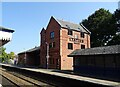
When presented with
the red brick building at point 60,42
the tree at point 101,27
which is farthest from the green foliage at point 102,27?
the red brick building at point 60,42

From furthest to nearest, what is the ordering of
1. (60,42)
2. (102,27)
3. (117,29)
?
(102,27) < (117,29) < (60,42)

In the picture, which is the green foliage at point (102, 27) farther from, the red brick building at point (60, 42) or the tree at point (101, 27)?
the red brick building at point (60, 42)

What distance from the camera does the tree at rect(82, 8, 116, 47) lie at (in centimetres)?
6347

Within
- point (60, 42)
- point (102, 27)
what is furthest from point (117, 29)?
point (60, 42)

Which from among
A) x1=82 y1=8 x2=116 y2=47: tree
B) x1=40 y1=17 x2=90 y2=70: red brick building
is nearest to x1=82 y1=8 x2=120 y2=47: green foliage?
x1=82 y1=8 x2=116 y2=47: tree

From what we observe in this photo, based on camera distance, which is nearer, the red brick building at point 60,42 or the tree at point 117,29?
the red brick building at point 60,42

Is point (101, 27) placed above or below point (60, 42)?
above

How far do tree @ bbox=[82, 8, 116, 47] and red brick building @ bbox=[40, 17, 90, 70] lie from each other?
13.8m

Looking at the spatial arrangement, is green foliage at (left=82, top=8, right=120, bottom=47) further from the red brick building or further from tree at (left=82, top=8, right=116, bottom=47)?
the red brick building

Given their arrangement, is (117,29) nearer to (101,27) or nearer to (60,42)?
(101,27)

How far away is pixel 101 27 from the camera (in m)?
65.4

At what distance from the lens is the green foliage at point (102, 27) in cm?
6276

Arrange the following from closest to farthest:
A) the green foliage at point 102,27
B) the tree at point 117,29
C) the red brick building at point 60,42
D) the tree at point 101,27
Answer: the red brick building at point 60,42 < the tree at point 117,29 < the green foliage at point 102,27 < the tree at point 101,27

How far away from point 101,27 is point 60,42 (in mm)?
24236
